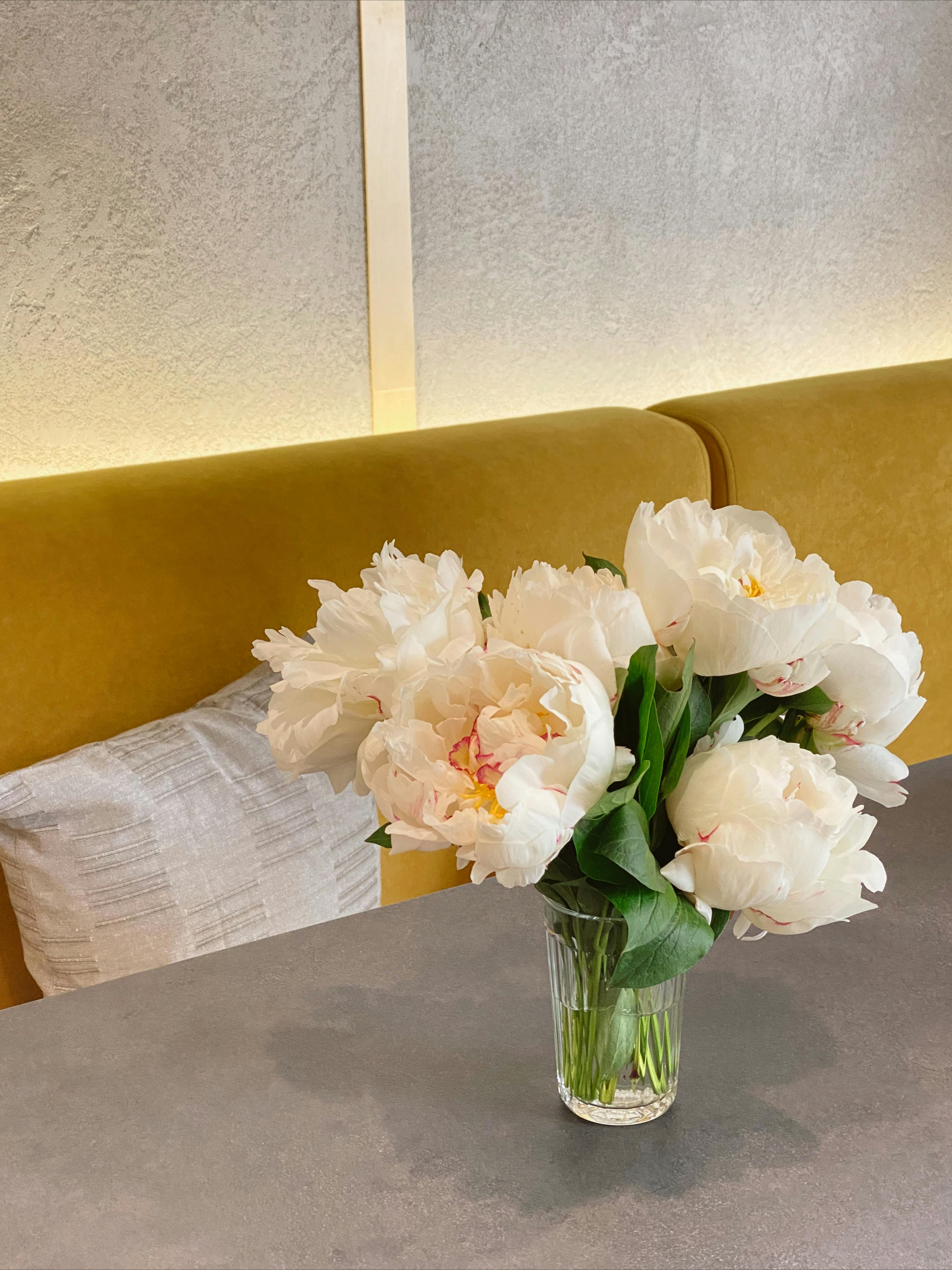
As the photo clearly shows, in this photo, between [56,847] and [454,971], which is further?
[56,847]

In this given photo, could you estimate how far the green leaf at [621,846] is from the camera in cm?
55

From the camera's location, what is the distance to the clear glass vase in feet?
2.05

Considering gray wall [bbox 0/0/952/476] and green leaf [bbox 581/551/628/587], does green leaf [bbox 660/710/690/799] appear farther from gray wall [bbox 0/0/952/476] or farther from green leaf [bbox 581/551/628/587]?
gray wall [bbox 0/0/952/476]

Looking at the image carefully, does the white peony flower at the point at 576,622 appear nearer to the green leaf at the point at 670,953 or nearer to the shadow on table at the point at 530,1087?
the green leaf at the point at 670,953

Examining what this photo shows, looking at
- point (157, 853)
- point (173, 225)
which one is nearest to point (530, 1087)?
point (157, 853)

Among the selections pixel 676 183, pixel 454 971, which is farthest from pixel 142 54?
pixel 454 971

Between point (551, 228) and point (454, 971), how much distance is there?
122 centimetres

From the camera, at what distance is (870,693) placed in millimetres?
610

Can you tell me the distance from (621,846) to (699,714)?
0.09 metres

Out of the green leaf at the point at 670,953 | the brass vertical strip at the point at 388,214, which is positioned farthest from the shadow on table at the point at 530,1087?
the brass vertical strip at the point at 388,214

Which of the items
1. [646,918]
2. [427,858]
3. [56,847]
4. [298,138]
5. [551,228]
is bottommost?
[427,858]

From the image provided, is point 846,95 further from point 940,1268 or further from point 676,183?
point 940,1268

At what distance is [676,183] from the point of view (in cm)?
183

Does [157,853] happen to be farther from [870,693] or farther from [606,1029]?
[870,693]
